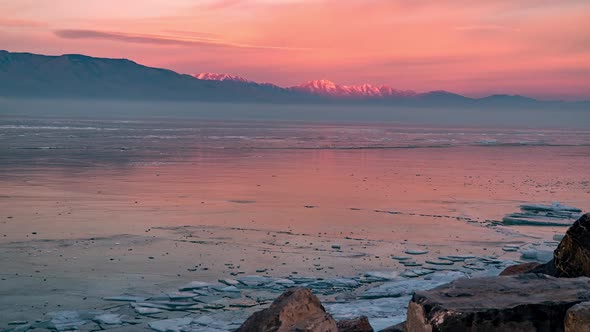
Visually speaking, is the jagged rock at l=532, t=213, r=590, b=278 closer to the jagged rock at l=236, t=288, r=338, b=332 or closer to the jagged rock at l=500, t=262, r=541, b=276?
the jagged rock at l=500, t=262, r=541, b=276

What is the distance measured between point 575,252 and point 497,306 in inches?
70.6

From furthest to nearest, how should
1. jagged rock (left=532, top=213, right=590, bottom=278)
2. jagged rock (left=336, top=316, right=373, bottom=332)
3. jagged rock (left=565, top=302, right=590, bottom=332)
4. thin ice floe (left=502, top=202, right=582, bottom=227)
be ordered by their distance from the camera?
thin ice floe (left=502, top=202, right=582, bottom=227), jagged rock (left=336, top=316, right=373, bottom=332), jagged rock (left=532, top=213, right=590, bottom=278), jagged rock (left=565, top=302, right=590, bottom=332)

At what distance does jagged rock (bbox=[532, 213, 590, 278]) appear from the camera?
255 inches

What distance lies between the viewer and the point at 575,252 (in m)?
6.59

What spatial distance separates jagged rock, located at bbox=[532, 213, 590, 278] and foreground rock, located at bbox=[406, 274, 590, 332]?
33.6 inches

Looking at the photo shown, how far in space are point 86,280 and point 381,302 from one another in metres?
4.02

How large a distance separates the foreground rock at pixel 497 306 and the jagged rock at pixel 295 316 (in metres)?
0.70

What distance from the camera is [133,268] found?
408 inches

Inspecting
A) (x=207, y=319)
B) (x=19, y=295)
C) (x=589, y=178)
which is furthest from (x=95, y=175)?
(x=589, y=178)

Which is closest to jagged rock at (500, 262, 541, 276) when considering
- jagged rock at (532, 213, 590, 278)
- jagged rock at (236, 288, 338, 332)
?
jagged rock at (532, 213, 590, 278)

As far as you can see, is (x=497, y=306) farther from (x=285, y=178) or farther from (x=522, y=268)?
(x=285, y=178)

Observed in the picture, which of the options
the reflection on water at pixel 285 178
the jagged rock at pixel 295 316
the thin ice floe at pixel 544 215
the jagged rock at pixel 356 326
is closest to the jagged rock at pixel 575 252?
the jagged rock at pixel 356 326

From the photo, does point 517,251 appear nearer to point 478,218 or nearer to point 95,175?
point 478,218

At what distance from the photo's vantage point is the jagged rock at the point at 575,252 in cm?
648
